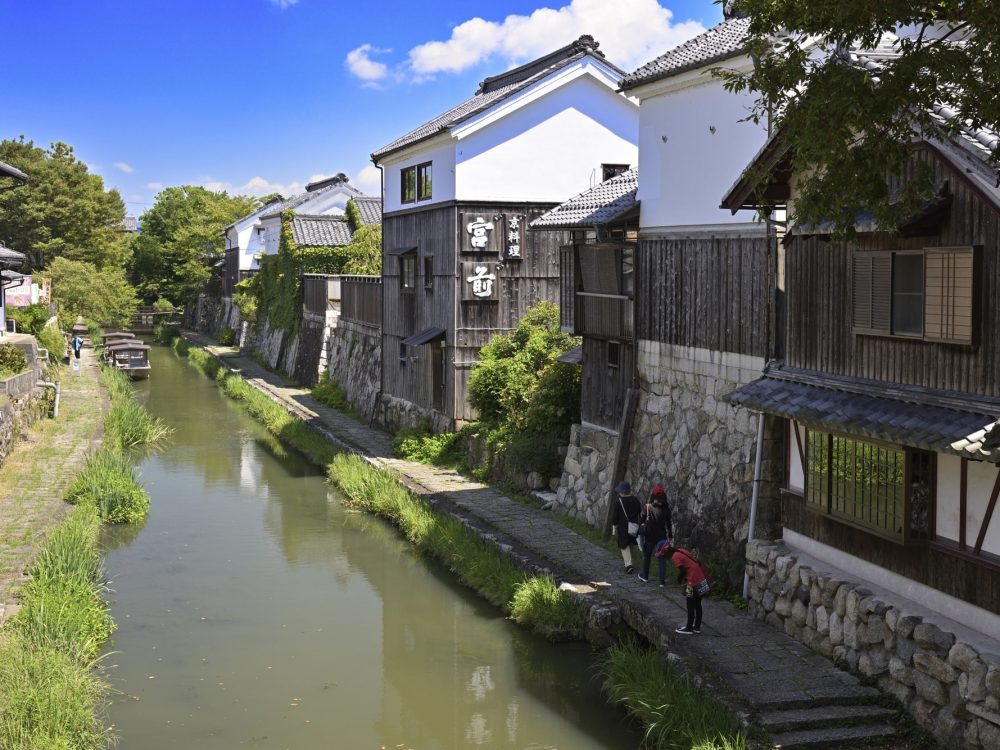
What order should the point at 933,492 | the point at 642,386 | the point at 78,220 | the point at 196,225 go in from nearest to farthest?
1. the point at 933,492
2. the point at 642,386
3. the point at 78,220
4. the point at 196,225

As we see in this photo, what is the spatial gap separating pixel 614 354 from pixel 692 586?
657 centimetres

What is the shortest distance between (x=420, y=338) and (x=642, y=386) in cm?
928

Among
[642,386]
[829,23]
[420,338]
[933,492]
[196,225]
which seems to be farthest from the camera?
[196,225]

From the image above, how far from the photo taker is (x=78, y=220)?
201 ft

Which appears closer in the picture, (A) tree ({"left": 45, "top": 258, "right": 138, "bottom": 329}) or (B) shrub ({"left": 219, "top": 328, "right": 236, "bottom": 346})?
(A) tree ({"left": 45, "top": 258, "right": 138, "bottom": 329})

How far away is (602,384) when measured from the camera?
18234 millimetres

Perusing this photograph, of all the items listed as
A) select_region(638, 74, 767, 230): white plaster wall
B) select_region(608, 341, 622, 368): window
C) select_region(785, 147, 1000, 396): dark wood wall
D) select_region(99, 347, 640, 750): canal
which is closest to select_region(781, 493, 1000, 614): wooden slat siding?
select_region(785, 147, 1000, 396): dark wood wall

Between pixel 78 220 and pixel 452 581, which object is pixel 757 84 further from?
pixel 78 220

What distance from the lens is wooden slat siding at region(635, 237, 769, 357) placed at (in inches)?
536

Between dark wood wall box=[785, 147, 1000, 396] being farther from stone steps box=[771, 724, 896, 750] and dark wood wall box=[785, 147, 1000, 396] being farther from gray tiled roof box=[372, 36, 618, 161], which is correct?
gray tiled roof box=[372, 36, 618, 161]

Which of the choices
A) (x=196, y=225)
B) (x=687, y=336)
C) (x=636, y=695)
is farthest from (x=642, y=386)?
(x=196, y=225)

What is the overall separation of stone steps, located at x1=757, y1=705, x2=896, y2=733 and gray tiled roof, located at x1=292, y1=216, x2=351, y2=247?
3674cm

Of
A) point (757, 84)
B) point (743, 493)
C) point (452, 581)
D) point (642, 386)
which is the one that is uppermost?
point (757, 84)

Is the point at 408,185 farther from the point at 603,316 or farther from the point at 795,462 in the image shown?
the point at 795,462
